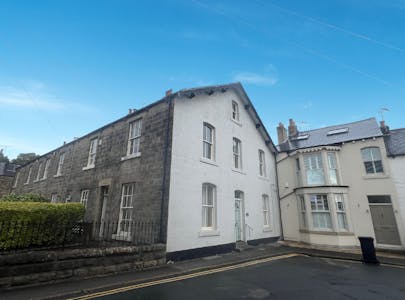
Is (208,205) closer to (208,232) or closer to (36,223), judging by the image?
(208,232)

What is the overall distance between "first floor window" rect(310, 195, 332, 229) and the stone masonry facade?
11631 millimetres

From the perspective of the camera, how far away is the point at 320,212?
1555 cm

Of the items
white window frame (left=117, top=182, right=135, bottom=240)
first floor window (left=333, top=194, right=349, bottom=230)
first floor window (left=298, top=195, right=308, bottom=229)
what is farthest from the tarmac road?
first floor window (left=298, top=195, right=308, bottom=229)

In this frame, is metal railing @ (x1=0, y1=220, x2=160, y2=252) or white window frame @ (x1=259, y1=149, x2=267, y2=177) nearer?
metal railing @ (x1=0, y1=220, x2=160, y2=252)

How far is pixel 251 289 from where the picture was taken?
6246 mm

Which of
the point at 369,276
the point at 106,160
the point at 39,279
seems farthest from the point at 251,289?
the point at 106,160

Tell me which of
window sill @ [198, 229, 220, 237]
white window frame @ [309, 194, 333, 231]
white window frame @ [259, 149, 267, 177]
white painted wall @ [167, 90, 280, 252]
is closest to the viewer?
white painted wall @ [167, 90, 280, 252]

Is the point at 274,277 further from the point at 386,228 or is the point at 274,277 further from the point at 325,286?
the point at 386,228

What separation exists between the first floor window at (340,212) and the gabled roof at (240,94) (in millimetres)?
5937

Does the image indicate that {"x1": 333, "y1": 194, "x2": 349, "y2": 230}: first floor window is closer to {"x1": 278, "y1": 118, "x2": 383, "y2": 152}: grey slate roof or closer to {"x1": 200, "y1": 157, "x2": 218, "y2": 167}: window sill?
{"x1": 278, "y1": 118, "x2": 383, "y2": 152}: grey slate roof

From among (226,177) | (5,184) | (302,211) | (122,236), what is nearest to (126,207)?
(122,236)

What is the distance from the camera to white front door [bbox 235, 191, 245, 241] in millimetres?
13367

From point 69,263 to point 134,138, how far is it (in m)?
7.13

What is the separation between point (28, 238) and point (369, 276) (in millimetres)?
11830
